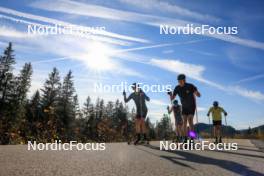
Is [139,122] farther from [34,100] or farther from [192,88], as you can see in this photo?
[34,100]

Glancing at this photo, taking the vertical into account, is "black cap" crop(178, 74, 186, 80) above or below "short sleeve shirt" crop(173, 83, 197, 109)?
above

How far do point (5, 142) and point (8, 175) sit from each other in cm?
990

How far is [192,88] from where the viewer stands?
36.8 ft

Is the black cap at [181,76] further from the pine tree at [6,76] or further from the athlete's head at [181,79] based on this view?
the pine tree at [6,76]

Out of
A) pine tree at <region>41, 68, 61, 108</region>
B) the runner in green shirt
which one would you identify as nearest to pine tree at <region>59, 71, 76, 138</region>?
pine tree at <region>41, 68, 61, 108</region>

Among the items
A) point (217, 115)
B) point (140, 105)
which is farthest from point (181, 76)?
point (217, 115)

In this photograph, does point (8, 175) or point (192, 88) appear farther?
point (192, 88)

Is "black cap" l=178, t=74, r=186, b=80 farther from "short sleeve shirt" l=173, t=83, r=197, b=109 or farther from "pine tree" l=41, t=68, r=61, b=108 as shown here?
"pine tree" l=41, t=68, r=61, b=108

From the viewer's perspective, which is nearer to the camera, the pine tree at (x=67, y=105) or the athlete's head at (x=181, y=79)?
the athlete's head at (x=181, y=79)

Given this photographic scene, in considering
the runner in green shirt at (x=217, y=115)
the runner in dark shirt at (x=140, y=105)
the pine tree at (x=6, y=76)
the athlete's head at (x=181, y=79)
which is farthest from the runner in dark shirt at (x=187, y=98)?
the pine tree at (x=6, y=76)

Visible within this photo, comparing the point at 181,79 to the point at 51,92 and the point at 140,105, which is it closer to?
the point at 140,105

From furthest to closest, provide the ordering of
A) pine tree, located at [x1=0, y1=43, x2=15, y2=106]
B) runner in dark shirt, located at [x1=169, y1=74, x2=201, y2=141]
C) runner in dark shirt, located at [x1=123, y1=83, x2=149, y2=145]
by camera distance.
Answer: pine tree, located at [x1=0, y1=43, x2=15, y2=106]
runner in dark shirt, located at [x1=123, y1=83, x2=149, y2=145]
runner in dark shirt, located at [x1=169, y1=74, x2=201, y2=141]

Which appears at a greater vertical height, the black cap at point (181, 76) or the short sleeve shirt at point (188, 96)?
the black cap at point (181, 76)

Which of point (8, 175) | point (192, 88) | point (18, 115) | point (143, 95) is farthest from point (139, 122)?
point (18, 115)
